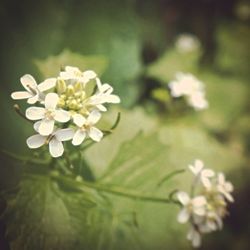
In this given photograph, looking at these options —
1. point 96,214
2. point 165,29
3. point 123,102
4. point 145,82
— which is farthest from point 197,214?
point 165,29

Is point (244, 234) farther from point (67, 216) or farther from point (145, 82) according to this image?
point (67, 216)

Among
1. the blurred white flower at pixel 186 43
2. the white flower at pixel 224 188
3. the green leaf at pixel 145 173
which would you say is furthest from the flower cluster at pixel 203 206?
the blurred white flower at pixel 186 43

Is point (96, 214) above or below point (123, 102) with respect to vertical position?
below

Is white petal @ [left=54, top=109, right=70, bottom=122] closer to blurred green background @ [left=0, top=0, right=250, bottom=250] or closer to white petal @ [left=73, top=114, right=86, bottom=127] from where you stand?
white petal @ [left=73, top=114, right=86, bottom=127]

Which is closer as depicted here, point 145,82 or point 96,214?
point 96,214

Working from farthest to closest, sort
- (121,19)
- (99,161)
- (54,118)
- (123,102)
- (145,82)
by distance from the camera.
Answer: (145,82) → (121,19) → (123,102) → (99,161) → (54,118)

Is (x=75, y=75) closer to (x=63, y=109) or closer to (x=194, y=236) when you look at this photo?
(x=63, y=109)

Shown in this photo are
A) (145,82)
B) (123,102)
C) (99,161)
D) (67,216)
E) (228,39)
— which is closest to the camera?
(67,216)
